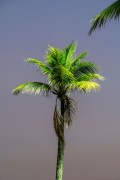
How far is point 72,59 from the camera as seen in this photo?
22141 millimetres

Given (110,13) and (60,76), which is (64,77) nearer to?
(60,76)

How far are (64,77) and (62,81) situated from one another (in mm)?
272

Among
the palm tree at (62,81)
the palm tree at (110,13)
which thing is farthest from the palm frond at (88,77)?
the palm tree at (110,13)

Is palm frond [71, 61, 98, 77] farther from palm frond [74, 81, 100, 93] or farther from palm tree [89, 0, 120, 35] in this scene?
palm tree [89, 0, 120, 35]

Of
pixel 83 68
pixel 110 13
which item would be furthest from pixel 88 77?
pixel 110 13

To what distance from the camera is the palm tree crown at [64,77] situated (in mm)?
20433

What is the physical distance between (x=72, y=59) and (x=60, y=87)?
203cm

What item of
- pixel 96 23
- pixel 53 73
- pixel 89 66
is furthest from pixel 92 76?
pixel 96 23

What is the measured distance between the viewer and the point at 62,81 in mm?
20781

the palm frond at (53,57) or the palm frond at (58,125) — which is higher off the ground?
the palm frond at (53,57)

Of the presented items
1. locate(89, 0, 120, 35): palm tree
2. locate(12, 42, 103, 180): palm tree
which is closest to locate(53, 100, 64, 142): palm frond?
locate(12, 42, 103, 180): palm tree

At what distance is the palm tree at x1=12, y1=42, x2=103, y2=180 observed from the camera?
66.4 feet

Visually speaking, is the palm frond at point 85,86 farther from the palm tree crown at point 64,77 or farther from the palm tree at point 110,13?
the palm tree at point 110,13

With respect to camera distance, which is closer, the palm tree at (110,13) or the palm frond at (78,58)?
the palm tree at (110,13)
